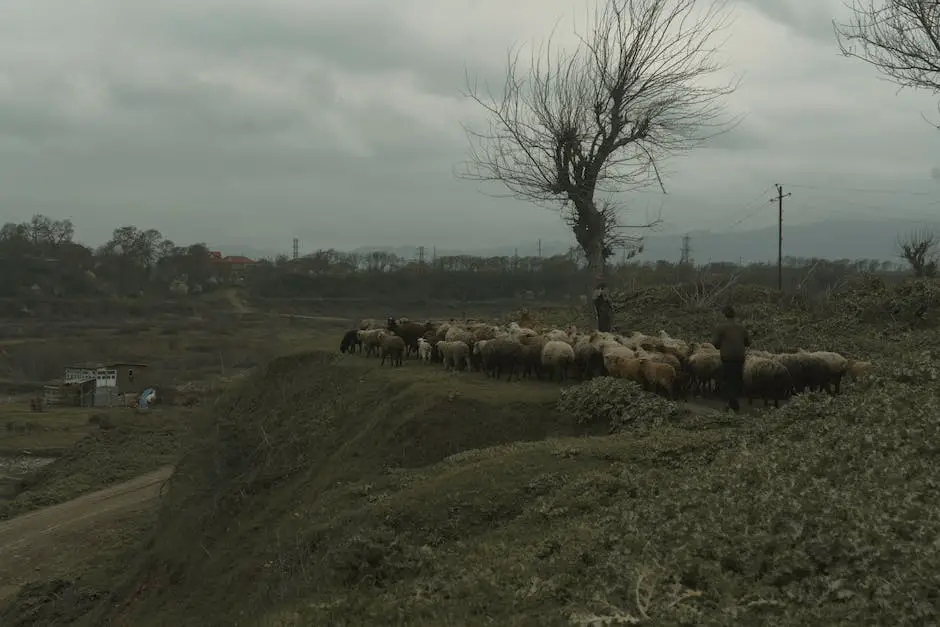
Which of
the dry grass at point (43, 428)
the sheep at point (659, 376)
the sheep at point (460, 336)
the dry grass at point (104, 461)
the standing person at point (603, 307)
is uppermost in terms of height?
the standing person at point (603, 307)

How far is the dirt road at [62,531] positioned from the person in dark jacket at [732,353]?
18.5 meters

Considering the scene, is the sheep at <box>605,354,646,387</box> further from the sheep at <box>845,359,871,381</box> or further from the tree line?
the tree line

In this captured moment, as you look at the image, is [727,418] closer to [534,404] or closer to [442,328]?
[534,404]

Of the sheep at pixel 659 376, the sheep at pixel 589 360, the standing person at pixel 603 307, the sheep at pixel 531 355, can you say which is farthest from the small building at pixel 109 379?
the sheep at pixel 659 376

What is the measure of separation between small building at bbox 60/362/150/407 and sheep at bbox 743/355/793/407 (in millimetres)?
54930

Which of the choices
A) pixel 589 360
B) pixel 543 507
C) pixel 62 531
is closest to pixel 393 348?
pixel 589 360

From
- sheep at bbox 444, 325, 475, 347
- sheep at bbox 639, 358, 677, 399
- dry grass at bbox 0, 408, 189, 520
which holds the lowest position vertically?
dry grass at bbox 0, 408, 189, 520

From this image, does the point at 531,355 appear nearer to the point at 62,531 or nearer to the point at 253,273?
the point at 62,531

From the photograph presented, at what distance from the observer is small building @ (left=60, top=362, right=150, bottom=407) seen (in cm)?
5822

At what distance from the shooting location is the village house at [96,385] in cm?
5734

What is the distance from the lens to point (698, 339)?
1927cm

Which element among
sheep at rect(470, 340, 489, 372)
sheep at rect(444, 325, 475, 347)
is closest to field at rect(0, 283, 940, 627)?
sheep at rect(470, 340, 489, 372)

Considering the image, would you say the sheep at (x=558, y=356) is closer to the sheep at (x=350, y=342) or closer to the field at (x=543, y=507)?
the field at (x=543, y=507)

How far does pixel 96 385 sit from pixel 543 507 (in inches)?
2262
